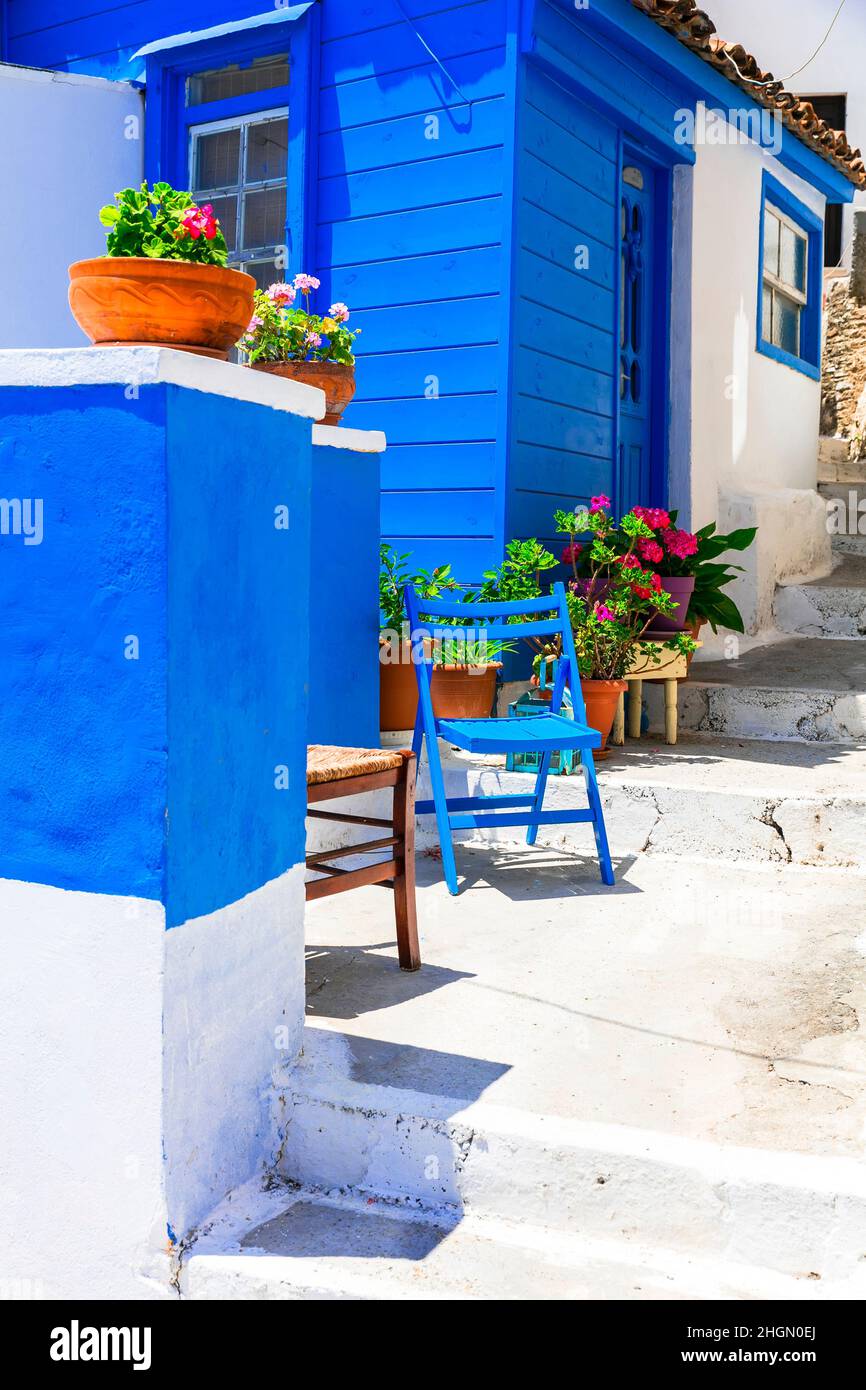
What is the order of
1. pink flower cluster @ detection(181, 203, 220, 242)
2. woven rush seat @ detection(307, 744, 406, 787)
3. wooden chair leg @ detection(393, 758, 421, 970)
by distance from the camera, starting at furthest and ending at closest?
wooden chair leg @ detection(393, 758, 421, 970) → woven rush seat @ detection(307, 744, 406, 787) → pink flower cluster @ detection(181, 203, 220, 242)

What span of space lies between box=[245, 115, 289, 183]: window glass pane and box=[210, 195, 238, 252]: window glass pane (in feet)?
0.52

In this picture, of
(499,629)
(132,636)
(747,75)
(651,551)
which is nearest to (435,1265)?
(132,636)

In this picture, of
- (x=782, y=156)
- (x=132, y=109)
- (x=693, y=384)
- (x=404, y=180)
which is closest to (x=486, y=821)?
(x=404, y=180)

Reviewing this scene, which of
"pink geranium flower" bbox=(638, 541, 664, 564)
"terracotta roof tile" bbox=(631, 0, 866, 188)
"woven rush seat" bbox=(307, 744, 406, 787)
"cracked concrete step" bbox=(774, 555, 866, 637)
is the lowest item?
"woven rush seat" bbox=(307, 744, 406, 787)

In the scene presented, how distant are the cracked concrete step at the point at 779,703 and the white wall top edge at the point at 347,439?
6.86ft

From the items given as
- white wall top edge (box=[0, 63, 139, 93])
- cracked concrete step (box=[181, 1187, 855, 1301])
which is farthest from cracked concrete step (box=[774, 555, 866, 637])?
cracked concrete step (box=[181, 1187, 855, 1301])

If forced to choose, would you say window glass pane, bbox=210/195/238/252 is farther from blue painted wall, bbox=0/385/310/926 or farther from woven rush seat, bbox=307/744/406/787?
blue painted wall, bbox=0/385/310/926

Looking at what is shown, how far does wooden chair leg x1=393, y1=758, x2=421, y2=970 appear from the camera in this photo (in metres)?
3.27

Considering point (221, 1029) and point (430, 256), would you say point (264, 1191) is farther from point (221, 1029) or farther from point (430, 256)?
point (430, 256)

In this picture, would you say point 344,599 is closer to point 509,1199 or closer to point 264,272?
point 509,1199

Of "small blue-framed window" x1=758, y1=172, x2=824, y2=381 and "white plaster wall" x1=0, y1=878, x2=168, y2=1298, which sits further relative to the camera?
"small blue-framed window" x1=758, y1=172, x2=824, y2=381

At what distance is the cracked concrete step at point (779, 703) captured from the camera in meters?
5.48

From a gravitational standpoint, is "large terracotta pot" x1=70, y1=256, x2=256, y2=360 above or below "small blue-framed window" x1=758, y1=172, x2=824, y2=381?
below
